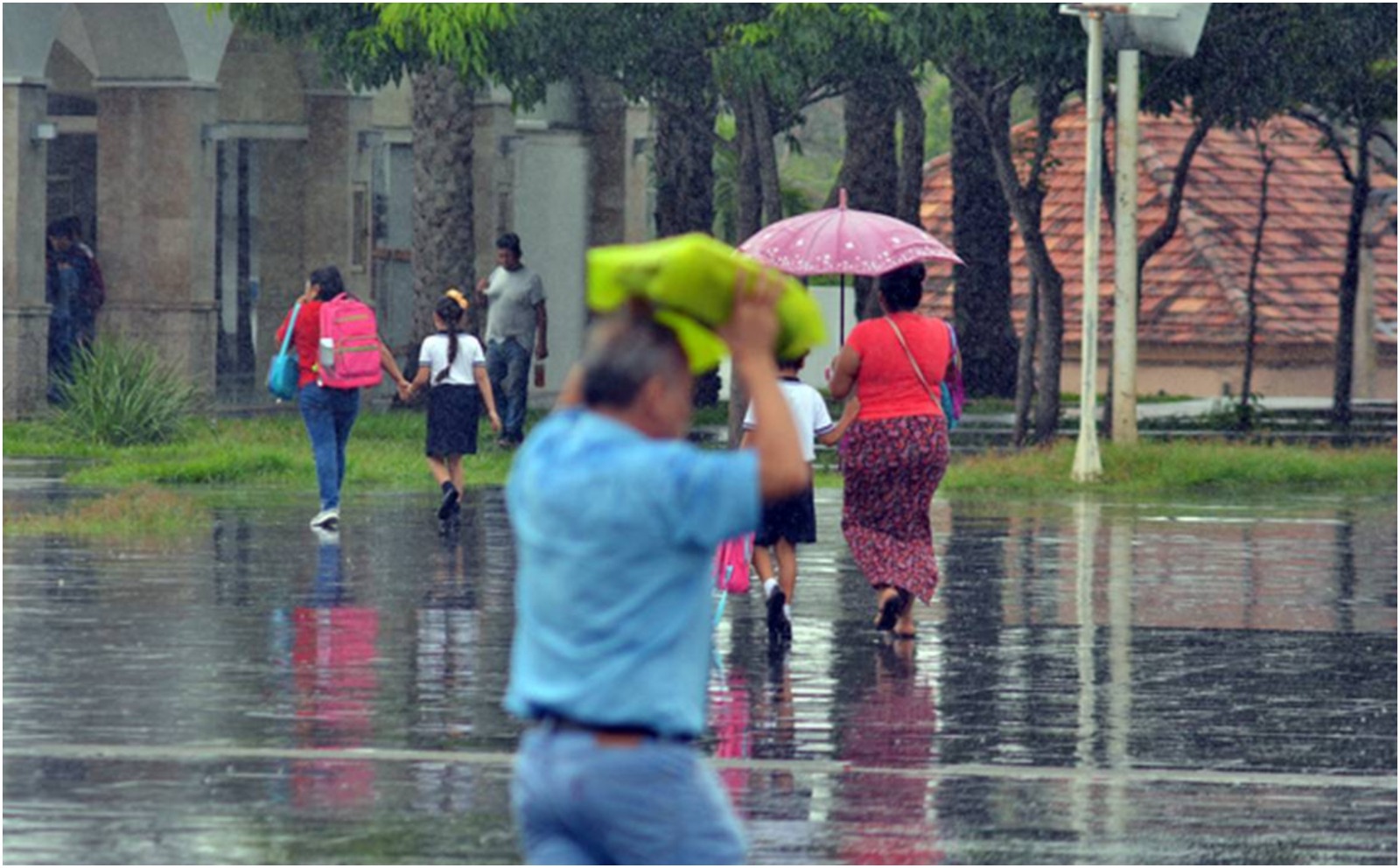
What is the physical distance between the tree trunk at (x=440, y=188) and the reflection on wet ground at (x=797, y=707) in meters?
12.2

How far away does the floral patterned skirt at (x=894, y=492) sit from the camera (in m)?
13.9

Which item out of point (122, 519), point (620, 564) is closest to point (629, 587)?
point (620, 564)

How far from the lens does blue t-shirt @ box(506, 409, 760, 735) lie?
5617mm

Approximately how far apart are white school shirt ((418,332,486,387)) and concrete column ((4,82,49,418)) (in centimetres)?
971

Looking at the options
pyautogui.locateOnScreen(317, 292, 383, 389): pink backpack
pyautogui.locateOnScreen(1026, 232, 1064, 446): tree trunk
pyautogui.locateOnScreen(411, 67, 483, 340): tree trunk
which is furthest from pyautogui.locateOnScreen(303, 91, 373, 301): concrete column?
pyautogui.locateOnScreen(317, 292, 383, 389): pink backpack

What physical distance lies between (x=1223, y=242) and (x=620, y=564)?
1449 inches

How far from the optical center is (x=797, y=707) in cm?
1190

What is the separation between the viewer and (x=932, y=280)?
45281 millimetres

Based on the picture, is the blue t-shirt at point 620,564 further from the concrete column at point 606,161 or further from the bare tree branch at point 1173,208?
the concrete column at point 606,161

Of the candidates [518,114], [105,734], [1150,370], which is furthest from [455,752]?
[1150,370]

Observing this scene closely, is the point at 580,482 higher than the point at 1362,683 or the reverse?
higher

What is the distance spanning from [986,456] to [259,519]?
7697 millimetres

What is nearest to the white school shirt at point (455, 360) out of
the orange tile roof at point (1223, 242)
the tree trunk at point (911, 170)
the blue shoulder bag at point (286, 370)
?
the blue shoulder bag at point (286, 370)

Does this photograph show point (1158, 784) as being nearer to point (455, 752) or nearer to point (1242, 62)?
point (455, 752)
